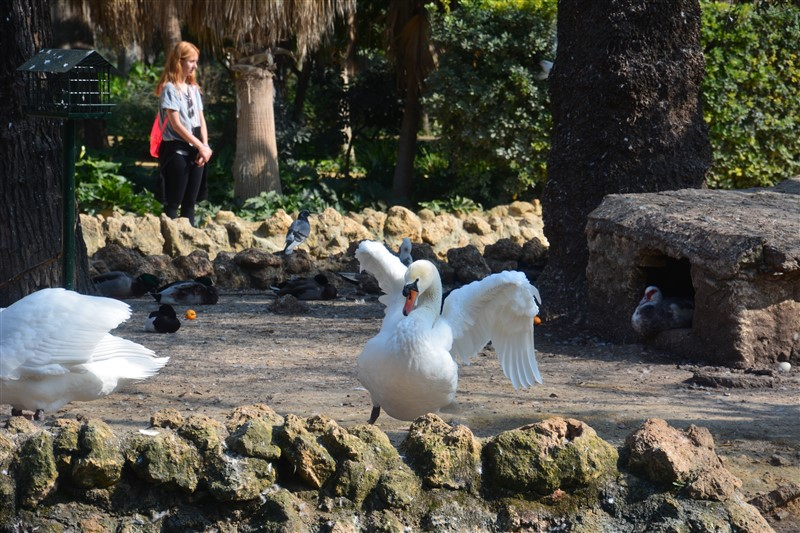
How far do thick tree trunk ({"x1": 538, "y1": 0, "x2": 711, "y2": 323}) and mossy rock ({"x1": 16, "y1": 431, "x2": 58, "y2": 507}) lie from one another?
19.2 ft

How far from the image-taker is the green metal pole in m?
6.87

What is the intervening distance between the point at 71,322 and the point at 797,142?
1375cm

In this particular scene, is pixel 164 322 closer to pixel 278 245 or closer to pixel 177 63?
pixel 177 63

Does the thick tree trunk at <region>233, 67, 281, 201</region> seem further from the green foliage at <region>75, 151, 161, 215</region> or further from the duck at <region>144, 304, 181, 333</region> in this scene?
the duck at <region>144, 304, 181, 333</region>

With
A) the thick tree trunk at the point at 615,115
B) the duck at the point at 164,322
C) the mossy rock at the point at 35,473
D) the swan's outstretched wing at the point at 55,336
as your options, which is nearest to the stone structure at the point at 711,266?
the thick tree trunk at the point at 615,115

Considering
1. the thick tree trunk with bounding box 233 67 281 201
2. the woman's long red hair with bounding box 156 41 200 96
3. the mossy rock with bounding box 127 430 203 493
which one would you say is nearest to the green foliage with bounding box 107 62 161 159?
the thick tree trunk with bounding box 233 67 281 201

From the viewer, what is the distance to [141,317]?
909cm

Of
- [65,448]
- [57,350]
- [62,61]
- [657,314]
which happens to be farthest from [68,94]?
[657,314]

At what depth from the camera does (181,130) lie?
1103 cm

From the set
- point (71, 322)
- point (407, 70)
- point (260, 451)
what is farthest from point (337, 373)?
point (407, 70)

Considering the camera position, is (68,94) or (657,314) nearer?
(68,94)

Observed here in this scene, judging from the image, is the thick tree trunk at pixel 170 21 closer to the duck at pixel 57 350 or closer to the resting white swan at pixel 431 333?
the resting white swan at pixel 431 333

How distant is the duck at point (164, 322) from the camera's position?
8266 millimetres

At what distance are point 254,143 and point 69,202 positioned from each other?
10382 mm
